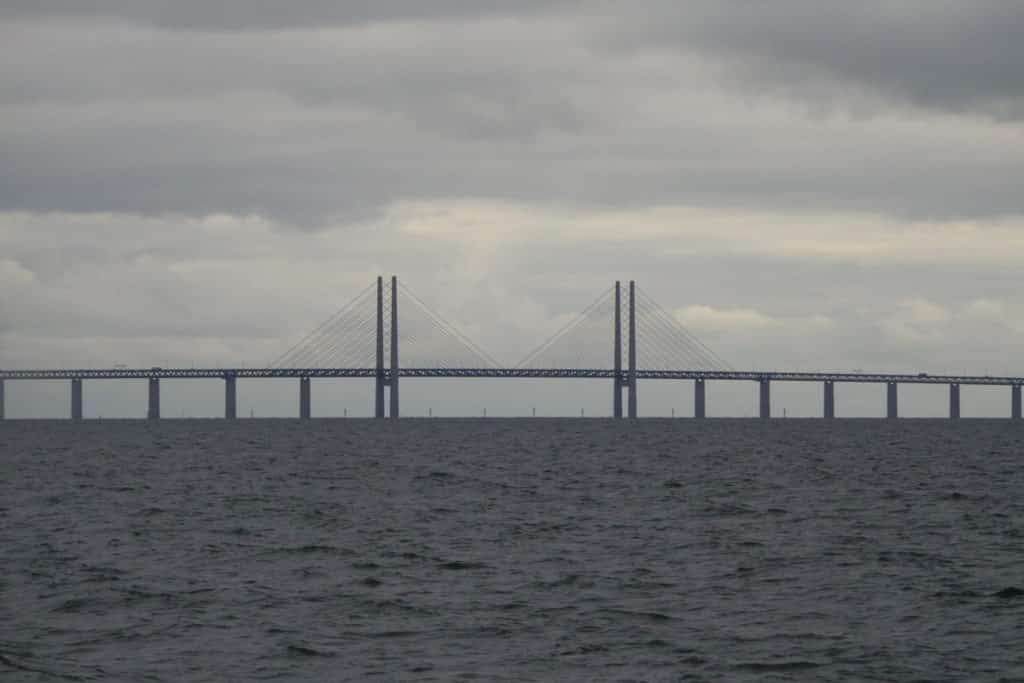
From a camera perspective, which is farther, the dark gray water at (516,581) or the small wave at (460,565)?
the small wave at (460,565)

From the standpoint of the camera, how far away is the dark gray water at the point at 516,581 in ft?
59.3

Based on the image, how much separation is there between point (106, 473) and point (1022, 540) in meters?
37.8

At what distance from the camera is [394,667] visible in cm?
1773

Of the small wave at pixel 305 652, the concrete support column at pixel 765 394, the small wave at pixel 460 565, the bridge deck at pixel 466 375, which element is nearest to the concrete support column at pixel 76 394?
the bridge deck at pixel 466 375

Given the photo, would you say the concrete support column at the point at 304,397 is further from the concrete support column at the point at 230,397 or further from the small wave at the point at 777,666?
the small wave at the point at 777,666

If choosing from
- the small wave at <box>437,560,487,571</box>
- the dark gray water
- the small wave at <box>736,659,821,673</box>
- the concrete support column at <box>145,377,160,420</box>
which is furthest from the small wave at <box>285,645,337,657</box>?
the concrete support column at <box>145,377,160,420</box>

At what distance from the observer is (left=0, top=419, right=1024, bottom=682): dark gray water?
18078mm

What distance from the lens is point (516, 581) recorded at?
24.4 metres

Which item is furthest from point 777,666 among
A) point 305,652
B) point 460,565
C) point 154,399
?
point 154,399

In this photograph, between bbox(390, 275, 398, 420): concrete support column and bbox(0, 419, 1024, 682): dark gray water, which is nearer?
bbox(0, 419, 1024, 682): dark gray water

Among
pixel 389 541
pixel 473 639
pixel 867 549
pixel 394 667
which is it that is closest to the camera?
pixel 394 667

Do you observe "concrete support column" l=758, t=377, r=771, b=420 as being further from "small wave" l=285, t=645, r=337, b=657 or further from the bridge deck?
"small wave" l=285, t=645, r=337, b=657

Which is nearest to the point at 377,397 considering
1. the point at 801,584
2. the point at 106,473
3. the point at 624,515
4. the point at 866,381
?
the point at 866,381

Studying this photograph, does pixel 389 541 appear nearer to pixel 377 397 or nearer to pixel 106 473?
pixel 106 473
